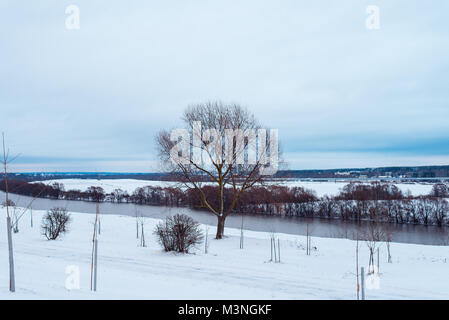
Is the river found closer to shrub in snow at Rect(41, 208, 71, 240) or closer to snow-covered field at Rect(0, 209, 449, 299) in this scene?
Result: shrub in snow at Rect(41, 208, 71, 240)

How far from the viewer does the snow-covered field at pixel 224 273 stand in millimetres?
6508

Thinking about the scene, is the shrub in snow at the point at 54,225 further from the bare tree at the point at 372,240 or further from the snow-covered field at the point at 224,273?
the bare tree at the point at 372,240

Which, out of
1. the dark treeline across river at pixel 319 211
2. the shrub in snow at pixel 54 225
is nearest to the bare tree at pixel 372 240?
the dark treeline across river at pixel 319 211

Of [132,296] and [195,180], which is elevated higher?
[195,180]

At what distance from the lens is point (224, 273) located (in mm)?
9094

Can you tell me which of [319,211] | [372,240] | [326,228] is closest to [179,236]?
[372,240]

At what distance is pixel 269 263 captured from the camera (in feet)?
36.2

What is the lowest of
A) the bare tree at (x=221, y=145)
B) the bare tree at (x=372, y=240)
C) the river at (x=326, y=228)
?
the river at (x=326, y=228)

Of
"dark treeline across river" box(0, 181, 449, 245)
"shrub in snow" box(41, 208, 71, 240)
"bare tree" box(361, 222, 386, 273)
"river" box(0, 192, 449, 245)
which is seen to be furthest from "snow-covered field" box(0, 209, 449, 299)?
"dark treeline across river" box(0, 181, 449, 245)

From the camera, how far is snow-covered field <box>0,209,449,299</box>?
6.51 meters

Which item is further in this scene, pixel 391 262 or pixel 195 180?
pixel 195 180
